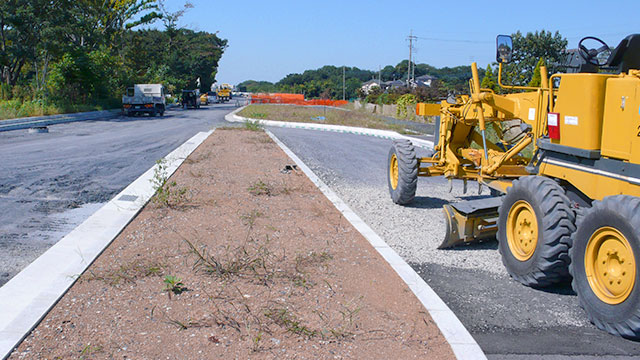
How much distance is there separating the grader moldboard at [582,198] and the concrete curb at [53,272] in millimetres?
4309

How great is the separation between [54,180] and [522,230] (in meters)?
8.71

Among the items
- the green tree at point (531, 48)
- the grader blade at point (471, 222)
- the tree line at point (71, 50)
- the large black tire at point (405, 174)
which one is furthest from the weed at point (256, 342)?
the green tree at point (531, 48)

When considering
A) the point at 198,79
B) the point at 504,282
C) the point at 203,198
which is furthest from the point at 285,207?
the point at 198,79

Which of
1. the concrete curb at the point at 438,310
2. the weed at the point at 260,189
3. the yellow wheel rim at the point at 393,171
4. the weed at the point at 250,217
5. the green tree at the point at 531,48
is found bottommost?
the concrete curb at the point at 438,310

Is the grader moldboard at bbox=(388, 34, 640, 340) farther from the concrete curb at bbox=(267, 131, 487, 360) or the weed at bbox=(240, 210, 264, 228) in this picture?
the weed at bbox=(240, 210, 264, 228)

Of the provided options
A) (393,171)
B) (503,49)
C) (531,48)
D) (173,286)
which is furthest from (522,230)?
(531,48)

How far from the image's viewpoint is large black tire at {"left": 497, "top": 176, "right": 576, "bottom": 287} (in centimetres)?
522

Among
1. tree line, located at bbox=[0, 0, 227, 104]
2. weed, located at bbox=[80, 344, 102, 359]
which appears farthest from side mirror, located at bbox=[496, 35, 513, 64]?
tree line, located at bbox=[0, 0, 227, 104]

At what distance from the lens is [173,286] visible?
4852 millimetres

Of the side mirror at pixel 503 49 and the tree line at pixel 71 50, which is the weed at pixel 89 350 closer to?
the side mirror at pixel 503 49

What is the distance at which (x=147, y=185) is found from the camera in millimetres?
9961

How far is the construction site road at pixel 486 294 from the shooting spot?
437 centimetres

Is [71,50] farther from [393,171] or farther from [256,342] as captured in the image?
[256,342]

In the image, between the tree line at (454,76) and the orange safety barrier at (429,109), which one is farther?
the tree line at (454,76)
